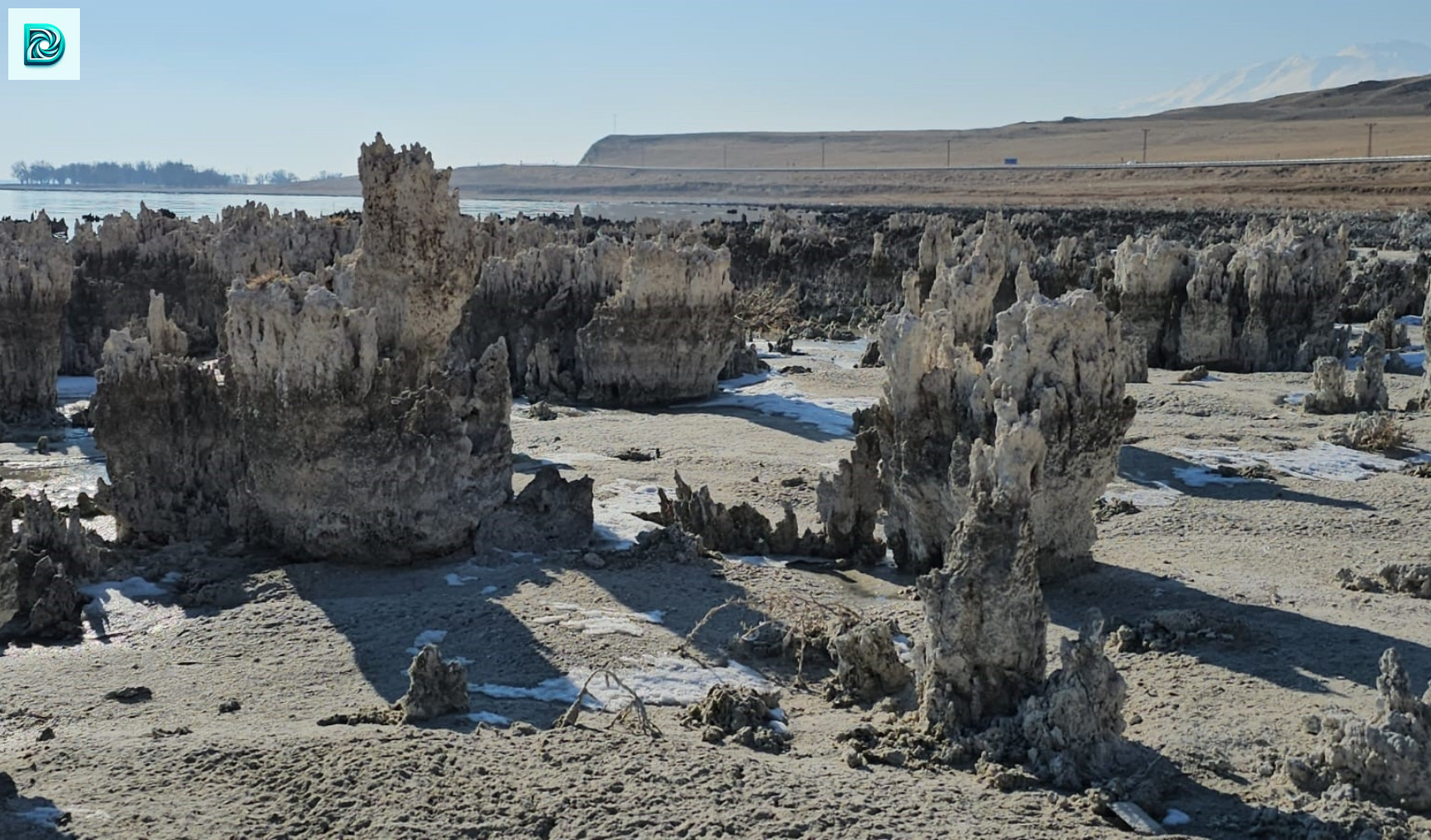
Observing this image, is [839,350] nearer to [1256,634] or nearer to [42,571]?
[1256,634]

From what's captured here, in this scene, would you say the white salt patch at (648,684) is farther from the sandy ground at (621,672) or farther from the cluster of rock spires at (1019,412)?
the cluster of rock spires at (1019,412)

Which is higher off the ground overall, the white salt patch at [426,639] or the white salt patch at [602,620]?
the white salt patch at [602,620]

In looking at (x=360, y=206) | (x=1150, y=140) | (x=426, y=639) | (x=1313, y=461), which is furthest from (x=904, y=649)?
(x=1150, y=140)

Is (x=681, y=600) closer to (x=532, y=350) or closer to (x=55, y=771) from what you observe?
(x=55, y=771)

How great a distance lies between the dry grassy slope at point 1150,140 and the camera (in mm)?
107812

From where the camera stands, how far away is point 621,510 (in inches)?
462

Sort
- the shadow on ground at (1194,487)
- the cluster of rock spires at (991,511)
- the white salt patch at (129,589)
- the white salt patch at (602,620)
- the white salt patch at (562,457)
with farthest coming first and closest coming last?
the white salt patch at (562,457) → the shadow on ground at (1194,487) → the white salt patch at (129,589) → the white salt patch at (602,620) → the cluster of rock spires at (991,511)

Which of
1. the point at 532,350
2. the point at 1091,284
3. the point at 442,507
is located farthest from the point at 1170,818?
the point at 1091,284

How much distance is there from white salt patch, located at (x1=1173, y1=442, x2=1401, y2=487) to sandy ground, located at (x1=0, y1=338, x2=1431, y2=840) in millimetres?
65

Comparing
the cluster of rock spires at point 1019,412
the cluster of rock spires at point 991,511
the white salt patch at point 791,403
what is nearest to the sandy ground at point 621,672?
the cluster of rock spires at point 991,511

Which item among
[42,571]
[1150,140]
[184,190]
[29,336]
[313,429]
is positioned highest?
[1150,140]

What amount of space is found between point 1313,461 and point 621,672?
798cm

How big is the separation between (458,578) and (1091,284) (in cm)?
1656

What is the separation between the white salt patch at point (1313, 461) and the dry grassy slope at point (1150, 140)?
274ft
